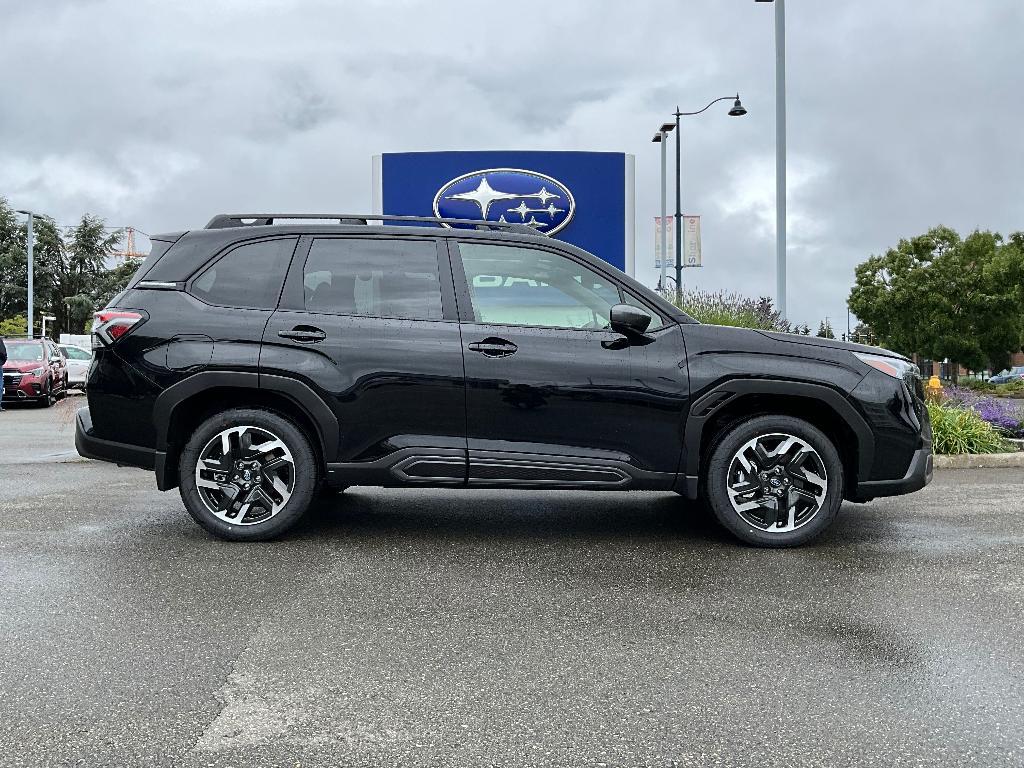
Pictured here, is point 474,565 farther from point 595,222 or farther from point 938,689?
point 595,222

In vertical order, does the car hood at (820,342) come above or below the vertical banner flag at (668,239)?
below

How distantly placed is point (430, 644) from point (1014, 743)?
2.01m

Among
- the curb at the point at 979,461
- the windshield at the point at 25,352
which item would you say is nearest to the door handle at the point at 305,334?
the curb at the point at 979,461

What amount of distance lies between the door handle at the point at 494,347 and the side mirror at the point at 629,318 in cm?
Answer: 58

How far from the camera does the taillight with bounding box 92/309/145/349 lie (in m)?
5.50

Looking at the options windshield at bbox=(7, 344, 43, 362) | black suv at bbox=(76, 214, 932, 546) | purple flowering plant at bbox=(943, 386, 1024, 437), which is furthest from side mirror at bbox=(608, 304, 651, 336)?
windshield at bbox=(7, 344, 43, 362)

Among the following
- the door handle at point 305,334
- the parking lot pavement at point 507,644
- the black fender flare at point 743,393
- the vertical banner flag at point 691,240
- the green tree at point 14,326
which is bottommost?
the parking lot pavement at point 507,644

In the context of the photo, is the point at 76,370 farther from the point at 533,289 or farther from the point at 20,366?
the point at 533,289

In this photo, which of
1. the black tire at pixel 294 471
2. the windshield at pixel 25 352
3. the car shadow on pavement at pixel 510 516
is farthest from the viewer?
the windshield at pixel 25 352

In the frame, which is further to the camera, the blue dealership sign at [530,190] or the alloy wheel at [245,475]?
the blue dealership sign at [530,190]

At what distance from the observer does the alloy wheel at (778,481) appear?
5414mm

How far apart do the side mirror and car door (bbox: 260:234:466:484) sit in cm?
88

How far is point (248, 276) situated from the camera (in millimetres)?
5645

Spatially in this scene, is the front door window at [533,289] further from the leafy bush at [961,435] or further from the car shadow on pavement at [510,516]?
the leafy bush at [961,435]
